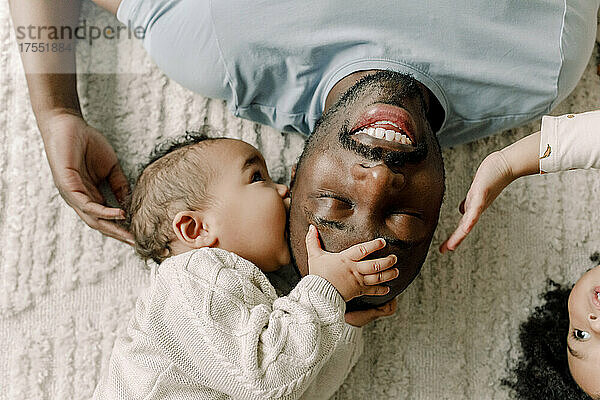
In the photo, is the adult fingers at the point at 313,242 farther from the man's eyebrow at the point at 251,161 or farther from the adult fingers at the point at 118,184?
the adult fingers at the point at 118,184

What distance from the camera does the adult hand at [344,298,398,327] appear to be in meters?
1.06

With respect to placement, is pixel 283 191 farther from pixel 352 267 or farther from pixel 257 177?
pixel 352 267

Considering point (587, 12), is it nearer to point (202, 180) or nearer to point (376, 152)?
point (376, 152)

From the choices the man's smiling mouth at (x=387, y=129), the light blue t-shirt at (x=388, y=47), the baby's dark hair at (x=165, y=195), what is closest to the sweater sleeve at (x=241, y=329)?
the baby's dark hair at (x=165, y=195)

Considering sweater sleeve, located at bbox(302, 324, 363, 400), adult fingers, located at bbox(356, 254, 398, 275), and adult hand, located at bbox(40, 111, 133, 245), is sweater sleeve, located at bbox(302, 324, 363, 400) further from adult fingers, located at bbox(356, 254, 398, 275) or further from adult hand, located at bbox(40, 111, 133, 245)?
adult hand, located at bbox(40, 111, 133, 245)

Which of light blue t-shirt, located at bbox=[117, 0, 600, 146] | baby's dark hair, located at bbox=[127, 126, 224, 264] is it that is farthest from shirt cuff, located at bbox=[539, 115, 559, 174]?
baby's dark hair, located at bbox=[127, 126, 224, 264]

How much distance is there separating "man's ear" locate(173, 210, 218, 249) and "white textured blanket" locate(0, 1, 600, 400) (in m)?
0.21

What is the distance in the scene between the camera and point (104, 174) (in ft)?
4.05

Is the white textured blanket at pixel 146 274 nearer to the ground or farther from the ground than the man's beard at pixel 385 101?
nearer to the ground

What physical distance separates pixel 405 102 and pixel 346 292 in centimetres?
29

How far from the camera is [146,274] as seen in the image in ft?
3.99

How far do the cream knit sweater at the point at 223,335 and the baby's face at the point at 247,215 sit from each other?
0.04 metres

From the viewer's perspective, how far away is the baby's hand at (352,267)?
917mm

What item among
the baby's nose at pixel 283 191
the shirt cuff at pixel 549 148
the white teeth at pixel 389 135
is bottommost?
the baby's nose at pixel 283 191
